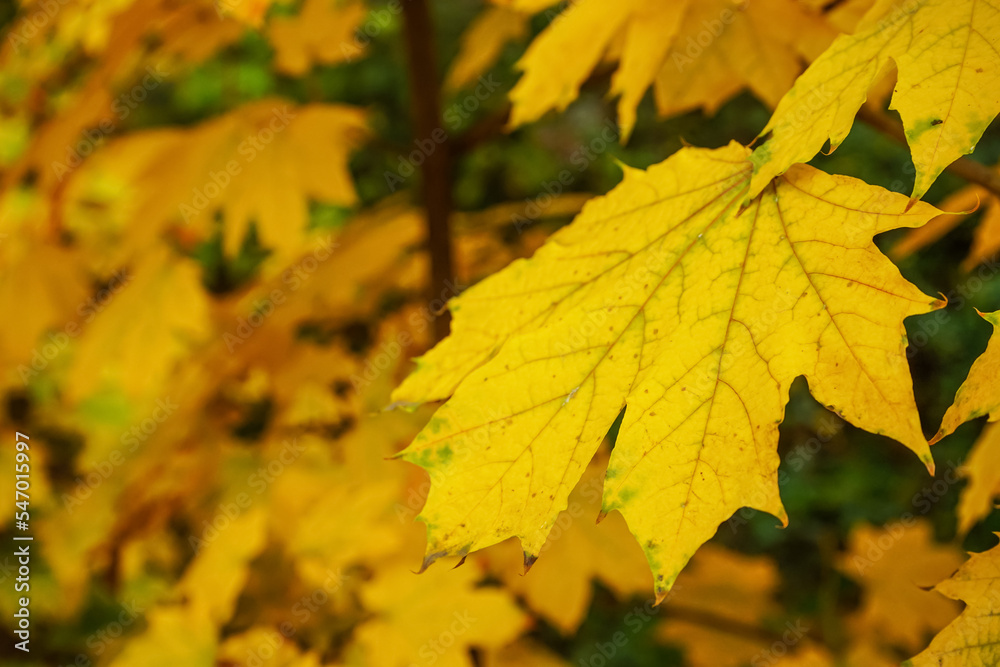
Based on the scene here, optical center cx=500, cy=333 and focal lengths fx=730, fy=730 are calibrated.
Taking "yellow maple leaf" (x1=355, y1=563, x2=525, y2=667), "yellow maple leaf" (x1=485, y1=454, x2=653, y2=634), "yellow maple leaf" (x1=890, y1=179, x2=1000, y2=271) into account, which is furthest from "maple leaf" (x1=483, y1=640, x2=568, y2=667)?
"yellow maple leaf" (x1=890, y1=179, x2=1000, y2=271)

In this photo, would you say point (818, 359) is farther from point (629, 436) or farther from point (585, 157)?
point (585, 157)

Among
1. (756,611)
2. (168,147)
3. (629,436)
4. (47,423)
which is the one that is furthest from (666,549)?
(47,423)

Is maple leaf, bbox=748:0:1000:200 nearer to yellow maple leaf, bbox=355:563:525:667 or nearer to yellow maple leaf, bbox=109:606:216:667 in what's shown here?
yellow maple leaf, bbox=355:563:525:667

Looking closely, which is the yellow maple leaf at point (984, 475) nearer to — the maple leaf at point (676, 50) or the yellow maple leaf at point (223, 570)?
the maple leaf at point (676, 50)

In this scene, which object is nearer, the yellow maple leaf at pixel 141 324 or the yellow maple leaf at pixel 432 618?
the yellow maple leaf at pixel 432 618

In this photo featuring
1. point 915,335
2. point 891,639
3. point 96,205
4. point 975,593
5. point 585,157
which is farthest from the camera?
point 585,157

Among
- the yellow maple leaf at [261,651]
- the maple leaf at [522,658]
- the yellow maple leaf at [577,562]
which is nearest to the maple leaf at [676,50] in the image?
the yellow maple leaf at [577,562]
